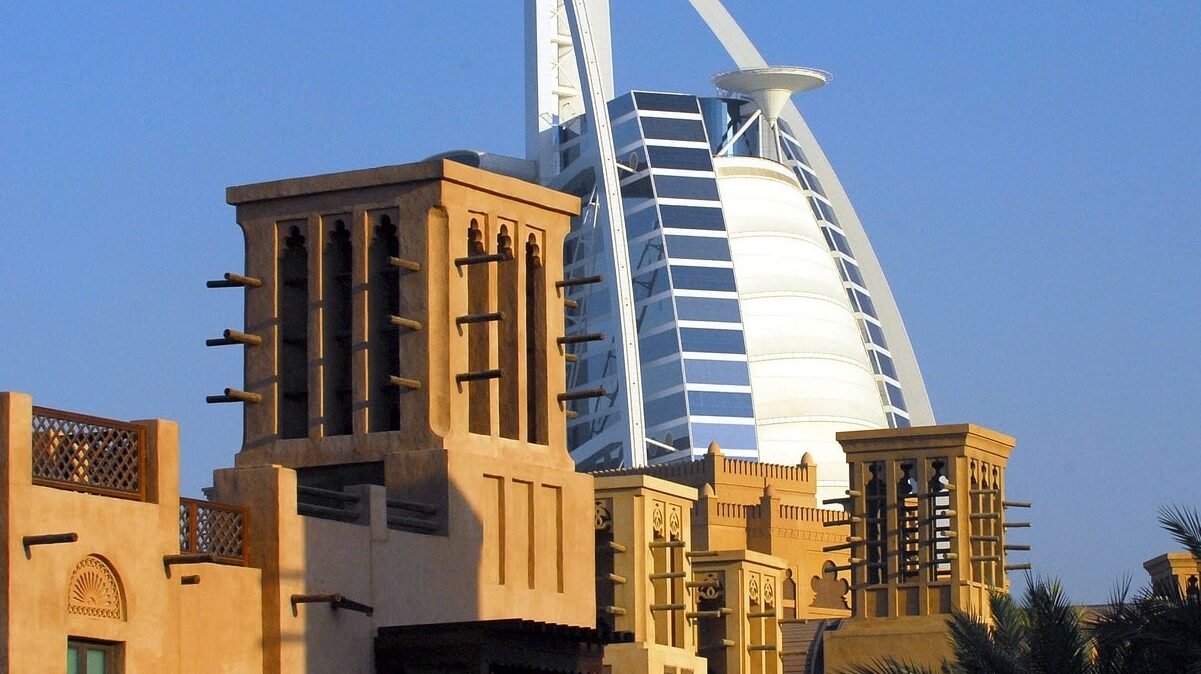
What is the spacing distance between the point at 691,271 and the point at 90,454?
3147 inches

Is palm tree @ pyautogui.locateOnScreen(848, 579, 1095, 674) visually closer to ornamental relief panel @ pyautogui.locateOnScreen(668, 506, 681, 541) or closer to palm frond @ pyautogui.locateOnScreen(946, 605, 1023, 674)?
palm frond @ pyautogui.locateOnScreen(946, 605, 1023, 674)

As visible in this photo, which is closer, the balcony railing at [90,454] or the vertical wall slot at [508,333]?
the balcony railing at [90,454]

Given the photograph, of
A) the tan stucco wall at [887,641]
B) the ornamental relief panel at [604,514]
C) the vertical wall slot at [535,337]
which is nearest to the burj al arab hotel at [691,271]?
the tan stucco wall at [887,641]

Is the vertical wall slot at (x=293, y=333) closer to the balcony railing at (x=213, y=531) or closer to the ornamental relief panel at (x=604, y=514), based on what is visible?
the balcony railing at (x=213, y=531)

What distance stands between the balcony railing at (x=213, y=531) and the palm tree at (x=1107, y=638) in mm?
4929

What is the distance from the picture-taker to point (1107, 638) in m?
20.8

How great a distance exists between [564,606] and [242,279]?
165 inches

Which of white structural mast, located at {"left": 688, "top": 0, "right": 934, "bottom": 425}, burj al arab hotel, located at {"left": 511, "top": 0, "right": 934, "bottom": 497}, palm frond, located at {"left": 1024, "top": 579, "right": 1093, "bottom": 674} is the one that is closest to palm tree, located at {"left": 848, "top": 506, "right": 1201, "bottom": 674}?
palm frond, located at {"left": 1024, "top": 579, "right": 1093, "bottom": 674}

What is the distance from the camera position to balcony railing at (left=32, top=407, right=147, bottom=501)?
65.6 feet

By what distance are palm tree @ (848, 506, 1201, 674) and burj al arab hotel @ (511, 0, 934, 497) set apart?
7043cm

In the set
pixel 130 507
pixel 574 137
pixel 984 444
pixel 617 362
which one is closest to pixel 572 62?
pixel 574 137

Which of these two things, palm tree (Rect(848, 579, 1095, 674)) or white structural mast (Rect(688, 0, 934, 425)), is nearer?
palm tree (Rect(848, 579, 1095, 674))

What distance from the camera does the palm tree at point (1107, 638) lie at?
66.7 ft

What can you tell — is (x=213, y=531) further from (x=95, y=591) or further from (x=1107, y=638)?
(x=1107, y=638)
